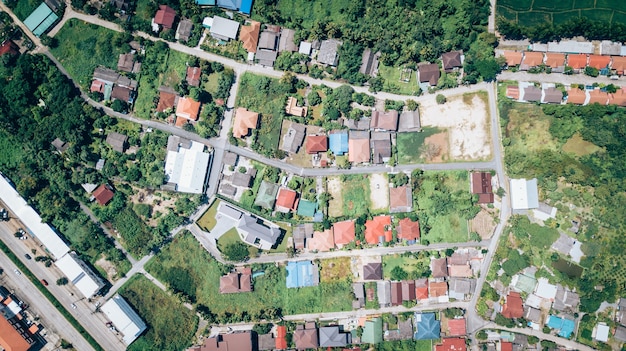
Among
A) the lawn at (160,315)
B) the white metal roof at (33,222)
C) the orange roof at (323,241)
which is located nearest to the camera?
the white metal roof at (33,222)

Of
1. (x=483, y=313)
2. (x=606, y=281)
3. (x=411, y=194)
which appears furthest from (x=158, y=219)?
(x=606, y=281)

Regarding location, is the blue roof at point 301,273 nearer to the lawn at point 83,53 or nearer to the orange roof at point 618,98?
the lawn at point 83,53

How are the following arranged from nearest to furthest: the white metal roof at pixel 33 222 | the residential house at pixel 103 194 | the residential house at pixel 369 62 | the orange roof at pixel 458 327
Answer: the white metal roof at pixel 33 222 → the orange roof at pixel 458 327 → the residential house at pixel 103 194 → the residential house at pixel 369 62

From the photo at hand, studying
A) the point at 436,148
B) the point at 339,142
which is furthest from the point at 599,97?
the point at 339,142

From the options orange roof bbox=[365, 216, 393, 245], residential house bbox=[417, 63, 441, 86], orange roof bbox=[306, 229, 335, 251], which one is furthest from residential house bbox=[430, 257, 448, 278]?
residential house bbox=[417, 63, 441, 86]

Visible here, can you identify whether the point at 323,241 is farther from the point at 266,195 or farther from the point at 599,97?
the point at 599,97

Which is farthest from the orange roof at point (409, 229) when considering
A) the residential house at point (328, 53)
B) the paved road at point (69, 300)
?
the paved road at point (69, 300)
